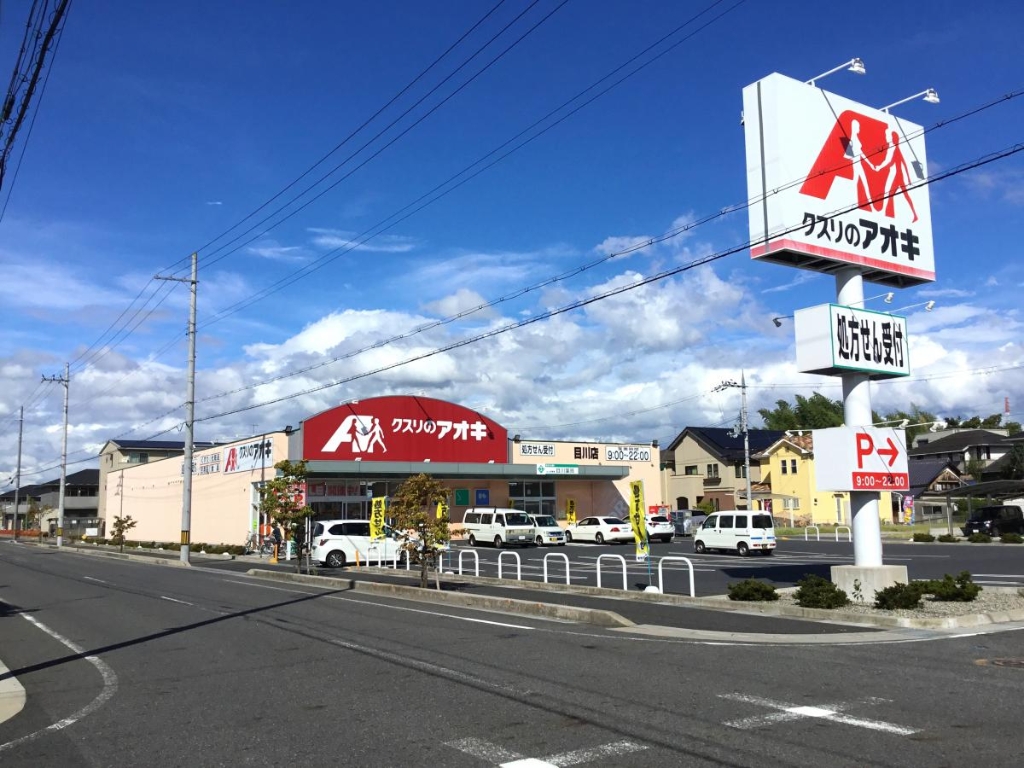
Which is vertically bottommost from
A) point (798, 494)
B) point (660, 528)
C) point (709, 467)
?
point (660, 528)

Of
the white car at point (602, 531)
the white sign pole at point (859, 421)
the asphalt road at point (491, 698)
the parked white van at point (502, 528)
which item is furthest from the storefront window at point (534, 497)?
the asphalt road at point (491, 698)

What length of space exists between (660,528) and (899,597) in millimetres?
30893

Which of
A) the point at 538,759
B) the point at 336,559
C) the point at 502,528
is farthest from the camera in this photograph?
the point at 502,528

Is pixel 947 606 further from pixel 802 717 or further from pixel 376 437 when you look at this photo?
pixel 376 437

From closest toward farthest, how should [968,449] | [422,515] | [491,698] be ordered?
[491,698] < [422,515] < [968,449]

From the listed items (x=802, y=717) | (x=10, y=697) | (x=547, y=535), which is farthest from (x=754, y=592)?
(x=547, y=535)

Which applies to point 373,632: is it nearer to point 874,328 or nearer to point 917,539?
point 874,328

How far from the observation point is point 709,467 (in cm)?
7575

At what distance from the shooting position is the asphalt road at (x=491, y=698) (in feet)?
21.4

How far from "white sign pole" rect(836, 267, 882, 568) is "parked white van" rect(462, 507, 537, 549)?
2584 centimetres

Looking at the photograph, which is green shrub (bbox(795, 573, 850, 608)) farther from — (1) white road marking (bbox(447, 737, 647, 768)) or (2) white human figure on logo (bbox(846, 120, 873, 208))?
(1) white road marking (bbox(447, 737, 647, 768))

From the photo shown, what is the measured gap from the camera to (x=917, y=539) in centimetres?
4059

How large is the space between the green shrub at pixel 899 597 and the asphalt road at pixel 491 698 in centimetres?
227

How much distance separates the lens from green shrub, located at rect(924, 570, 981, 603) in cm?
1534
